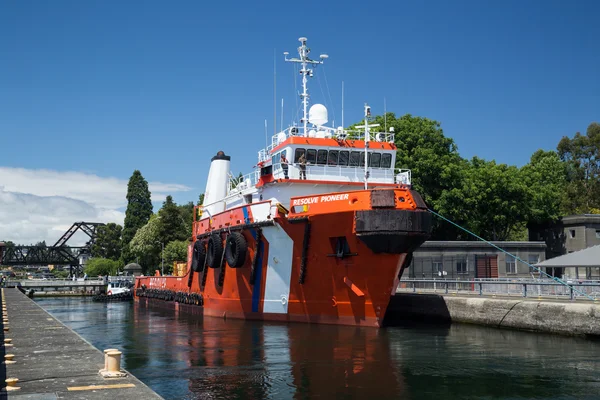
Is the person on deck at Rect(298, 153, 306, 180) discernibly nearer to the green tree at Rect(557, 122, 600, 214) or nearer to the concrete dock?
the concrete dock

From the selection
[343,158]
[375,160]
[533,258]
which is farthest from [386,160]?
[533,258]

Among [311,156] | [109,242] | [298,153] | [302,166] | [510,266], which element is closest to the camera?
[302,166]

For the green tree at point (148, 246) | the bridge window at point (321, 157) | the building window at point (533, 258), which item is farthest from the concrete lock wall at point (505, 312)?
the green tree at point (148, 246)

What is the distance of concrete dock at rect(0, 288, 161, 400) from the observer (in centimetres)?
805

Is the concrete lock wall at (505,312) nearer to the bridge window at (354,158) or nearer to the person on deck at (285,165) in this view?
the bridge window at (354,158)

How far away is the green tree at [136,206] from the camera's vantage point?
81.1 metres

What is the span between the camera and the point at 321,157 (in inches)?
963

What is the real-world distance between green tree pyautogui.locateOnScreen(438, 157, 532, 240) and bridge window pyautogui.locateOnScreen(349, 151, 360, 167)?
1890 centimetres

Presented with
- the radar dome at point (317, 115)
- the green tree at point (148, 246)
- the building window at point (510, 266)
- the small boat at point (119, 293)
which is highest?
the radar dome at point (317, 115)

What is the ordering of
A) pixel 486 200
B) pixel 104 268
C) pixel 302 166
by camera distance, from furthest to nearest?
pixel 104 268 → pixel 486 200 → pixel 302 166

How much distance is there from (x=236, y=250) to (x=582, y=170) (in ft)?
170

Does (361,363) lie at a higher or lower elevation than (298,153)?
lower

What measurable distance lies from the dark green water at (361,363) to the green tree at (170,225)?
Answer: 148 feet

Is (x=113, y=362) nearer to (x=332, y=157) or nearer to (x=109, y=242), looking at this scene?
(x=332, y=157)
